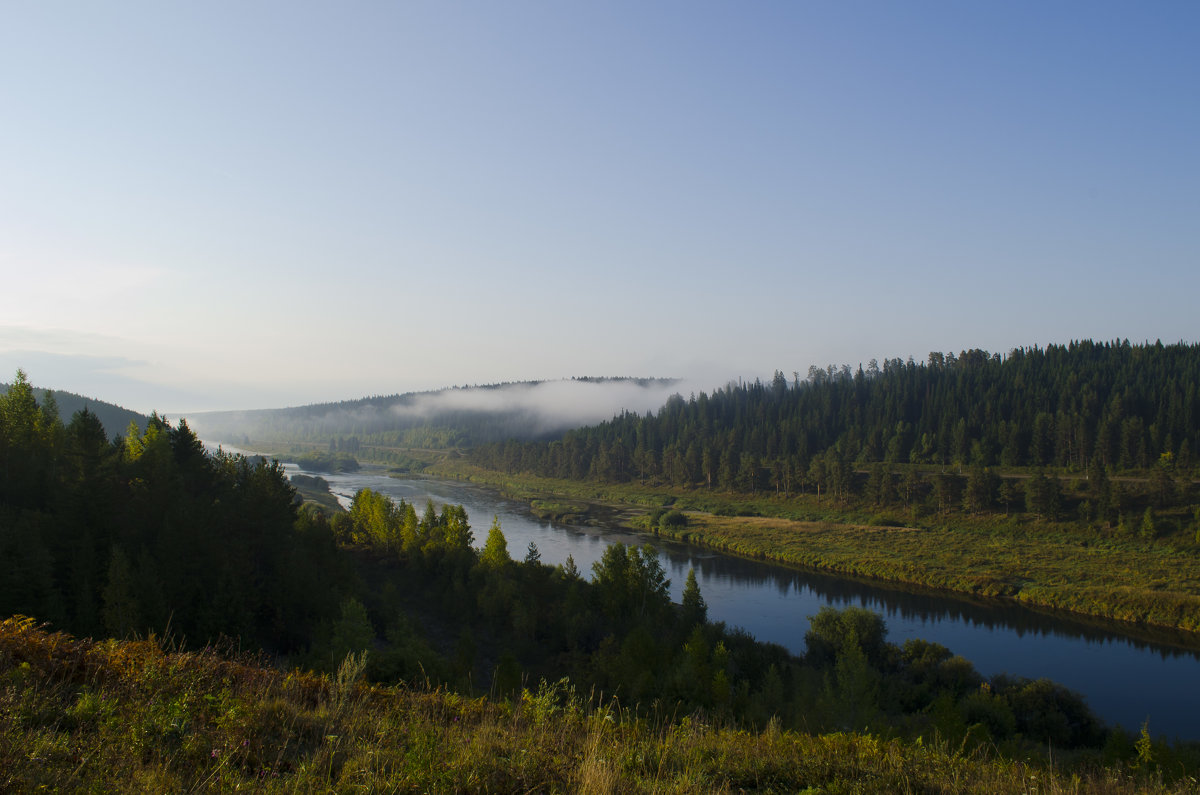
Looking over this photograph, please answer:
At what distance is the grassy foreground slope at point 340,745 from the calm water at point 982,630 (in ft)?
94.4

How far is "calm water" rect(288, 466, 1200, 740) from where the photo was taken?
28.7m

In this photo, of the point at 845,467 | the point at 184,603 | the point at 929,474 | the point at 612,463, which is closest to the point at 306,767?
the point at 184,603

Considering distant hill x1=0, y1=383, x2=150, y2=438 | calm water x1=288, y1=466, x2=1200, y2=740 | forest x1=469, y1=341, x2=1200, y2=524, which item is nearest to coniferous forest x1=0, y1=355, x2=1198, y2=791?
calm water x1=288, y1=466, x2=1200, y2=740

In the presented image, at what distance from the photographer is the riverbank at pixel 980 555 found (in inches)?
1614

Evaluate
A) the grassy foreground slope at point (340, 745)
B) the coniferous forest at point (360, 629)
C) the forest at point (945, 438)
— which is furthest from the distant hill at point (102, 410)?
the grassy foreground slope at point (340, 745)

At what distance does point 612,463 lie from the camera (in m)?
125

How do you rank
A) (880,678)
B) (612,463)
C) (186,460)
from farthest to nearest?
(612,463), (186,460), (880,678)

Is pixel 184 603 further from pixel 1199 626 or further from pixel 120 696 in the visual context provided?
pixel 1199 626

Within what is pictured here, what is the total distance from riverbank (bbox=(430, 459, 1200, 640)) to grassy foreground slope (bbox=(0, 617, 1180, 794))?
43580mm

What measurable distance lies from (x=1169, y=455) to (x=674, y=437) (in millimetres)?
82308

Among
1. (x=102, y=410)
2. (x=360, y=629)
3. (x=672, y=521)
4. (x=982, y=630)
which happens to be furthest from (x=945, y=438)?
(x=102, y=410)

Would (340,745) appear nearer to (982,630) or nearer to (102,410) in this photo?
(982,630)

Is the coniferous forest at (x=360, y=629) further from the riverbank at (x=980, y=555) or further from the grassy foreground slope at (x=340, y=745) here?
the riverbank at (x=980, y=555)

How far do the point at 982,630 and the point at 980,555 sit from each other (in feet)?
61.3
